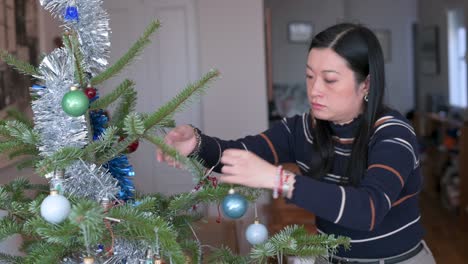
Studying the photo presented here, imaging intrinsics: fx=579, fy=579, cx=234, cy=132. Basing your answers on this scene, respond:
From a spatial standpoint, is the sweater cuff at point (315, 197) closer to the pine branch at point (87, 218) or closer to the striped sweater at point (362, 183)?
the striped sweater at point (362, 183)

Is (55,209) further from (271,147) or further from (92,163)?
(271,147)

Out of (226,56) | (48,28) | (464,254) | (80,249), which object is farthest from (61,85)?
(464,254)

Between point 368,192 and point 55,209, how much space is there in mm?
502

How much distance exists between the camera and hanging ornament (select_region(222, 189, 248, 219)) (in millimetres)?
944

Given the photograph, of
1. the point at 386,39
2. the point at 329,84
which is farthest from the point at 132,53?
the point at 386,39

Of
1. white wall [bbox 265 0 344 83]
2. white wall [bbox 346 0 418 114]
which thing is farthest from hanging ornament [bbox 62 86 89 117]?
white wall [bbox 346 0 418 114]

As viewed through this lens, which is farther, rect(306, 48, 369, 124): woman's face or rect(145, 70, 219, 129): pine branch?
rect(306, 48, 369, 124): woman's face

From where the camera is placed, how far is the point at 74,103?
85cm

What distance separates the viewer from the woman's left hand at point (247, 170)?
89 cm

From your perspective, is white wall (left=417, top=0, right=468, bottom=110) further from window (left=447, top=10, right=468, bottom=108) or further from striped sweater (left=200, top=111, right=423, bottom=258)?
striped sweater (left=200, top=111, right=423, bottom=258)

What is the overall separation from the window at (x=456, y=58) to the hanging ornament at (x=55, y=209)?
5815mm

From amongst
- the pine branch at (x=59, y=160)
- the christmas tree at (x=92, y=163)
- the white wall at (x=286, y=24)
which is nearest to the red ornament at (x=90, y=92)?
the christmas tree at (x=92, y=163)

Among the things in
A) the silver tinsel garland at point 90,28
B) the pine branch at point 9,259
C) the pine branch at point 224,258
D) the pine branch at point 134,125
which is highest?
the silver tinsel garland at point 90,28

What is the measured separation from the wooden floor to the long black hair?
2.88 meters
